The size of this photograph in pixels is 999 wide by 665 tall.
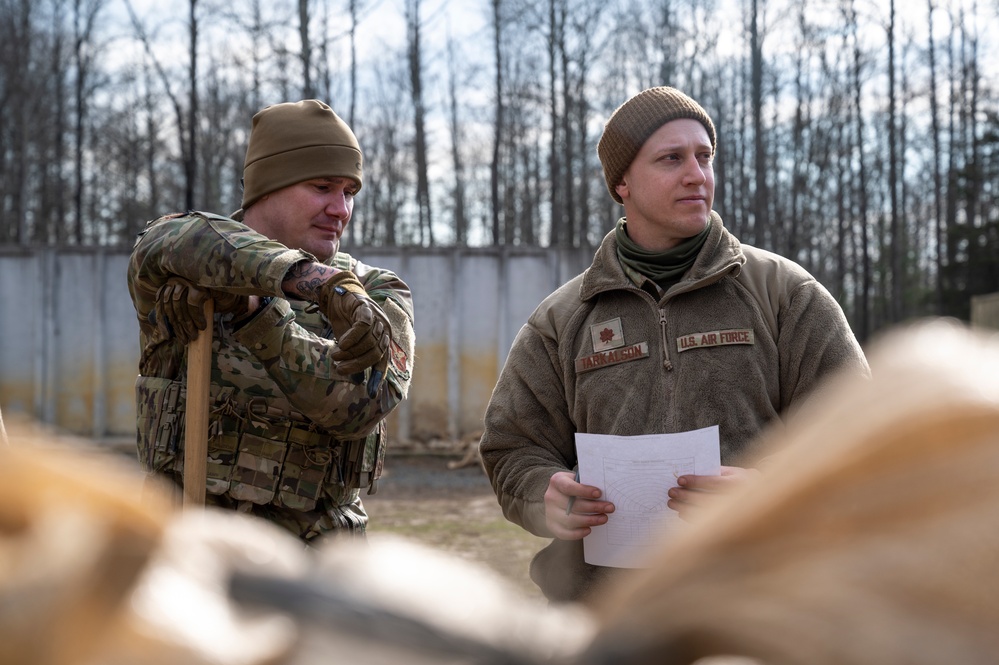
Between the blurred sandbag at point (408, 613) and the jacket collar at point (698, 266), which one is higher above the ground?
the jacket collar at point (698, 266)

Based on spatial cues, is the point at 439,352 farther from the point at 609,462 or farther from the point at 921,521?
the point at 921,521

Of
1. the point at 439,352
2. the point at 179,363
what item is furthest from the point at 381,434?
the point at 439,352

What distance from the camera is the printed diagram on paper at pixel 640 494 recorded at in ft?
7.50

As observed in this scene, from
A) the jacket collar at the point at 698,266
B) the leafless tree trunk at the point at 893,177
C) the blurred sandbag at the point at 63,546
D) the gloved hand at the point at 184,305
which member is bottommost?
the blurred sandbag at the point at 63,546

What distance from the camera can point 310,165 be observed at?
9.36 ft

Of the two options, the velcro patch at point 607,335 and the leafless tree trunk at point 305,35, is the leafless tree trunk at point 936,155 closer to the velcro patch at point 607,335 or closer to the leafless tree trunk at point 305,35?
the leafless tree trunk at point 305,35

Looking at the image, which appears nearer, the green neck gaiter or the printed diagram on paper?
the printed diagram on paper

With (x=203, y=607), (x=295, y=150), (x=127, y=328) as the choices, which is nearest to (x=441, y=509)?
(x=127, y=328)

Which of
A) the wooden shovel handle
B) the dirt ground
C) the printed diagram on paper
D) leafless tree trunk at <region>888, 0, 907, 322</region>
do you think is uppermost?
leafless tree trunk at <region>888, 0, 907, 322</region>

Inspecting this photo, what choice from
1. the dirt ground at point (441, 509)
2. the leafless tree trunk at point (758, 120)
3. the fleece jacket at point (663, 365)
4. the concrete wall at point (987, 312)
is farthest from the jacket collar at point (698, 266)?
the leafless tree trunk at point (758, 120)

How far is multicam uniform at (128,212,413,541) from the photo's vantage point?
2.46 metres

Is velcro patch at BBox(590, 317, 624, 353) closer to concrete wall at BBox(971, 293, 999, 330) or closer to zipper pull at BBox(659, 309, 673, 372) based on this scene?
zipper pull at BBox(659, 309, 673, 372)

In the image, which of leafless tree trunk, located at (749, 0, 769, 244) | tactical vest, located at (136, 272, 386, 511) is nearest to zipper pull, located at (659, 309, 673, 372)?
tactical vest, located at (136, 272, 386, 511)

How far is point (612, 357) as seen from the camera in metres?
2.61
